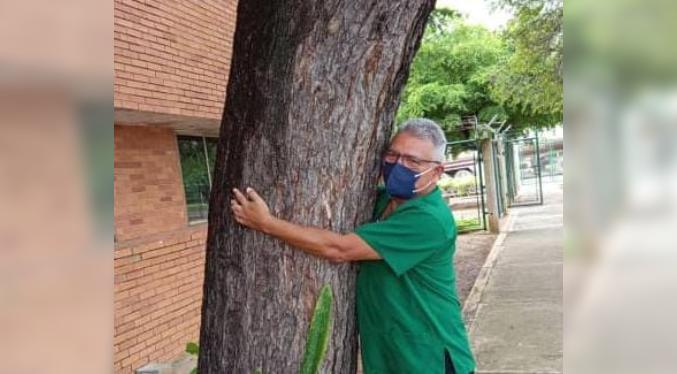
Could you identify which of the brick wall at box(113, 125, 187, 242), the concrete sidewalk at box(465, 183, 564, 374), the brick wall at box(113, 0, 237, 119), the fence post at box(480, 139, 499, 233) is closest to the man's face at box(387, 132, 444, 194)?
the concrete sidewalk at box(465, 183, 564, 374)

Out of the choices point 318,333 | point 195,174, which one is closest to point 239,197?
point 318,333

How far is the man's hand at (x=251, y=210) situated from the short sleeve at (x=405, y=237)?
0.33m

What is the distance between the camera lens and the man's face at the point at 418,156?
2.37 metres

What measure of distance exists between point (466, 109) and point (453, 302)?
20.1m

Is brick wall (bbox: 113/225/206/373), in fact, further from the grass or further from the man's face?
the grass

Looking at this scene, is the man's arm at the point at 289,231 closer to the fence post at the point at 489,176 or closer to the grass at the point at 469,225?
the fence post at the point at 489,176

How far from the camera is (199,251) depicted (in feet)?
27.3

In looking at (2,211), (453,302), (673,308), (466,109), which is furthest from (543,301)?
(466,109)

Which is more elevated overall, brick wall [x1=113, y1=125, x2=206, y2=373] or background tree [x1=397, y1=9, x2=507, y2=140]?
background tree [x1=397, y1=9, x2=507, y2=140]

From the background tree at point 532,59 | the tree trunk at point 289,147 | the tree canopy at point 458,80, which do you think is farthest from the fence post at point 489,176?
the tree trunk at point 289,147

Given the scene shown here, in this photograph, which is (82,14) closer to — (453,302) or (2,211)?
(2,211)

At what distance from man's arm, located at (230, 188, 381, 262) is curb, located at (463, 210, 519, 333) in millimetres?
5755

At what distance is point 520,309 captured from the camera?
27.3 feet

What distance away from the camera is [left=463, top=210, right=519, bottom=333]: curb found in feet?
27.0
